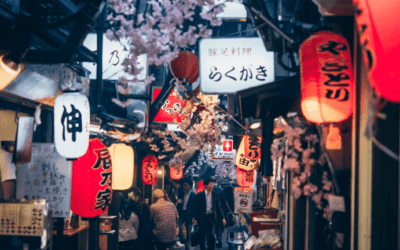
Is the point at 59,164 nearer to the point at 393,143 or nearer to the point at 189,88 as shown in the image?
the point at 189,88

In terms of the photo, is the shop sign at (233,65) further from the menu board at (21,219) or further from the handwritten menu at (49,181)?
the menu board at (21,219)

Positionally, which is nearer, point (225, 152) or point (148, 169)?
point (148, 169)

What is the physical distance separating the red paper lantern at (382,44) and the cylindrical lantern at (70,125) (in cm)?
648

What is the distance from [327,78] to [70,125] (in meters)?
5.55

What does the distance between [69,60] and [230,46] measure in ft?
13.1

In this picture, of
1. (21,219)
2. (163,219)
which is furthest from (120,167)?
(21,219)

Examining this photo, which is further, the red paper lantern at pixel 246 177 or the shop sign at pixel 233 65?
the red paper lantern at pixel 246 177

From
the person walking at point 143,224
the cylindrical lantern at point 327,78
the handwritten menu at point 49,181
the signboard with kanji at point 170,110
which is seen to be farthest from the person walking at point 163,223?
the cylindrical lantern at point 327,78

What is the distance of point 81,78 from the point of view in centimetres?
1224

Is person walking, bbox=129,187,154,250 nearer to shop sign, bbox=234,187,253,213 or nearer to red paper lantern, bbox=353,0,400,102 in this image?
shop sign, bbox=234,187,253,213

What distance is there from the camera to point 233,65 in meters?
8.62

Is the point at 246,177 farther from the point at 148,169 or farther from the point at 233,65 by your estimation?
the point at 233,65

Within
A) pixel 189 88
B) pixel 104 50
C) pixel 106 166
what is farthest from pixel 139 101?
pixel 106 166

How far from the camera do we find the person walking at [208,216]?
51.6 feet
